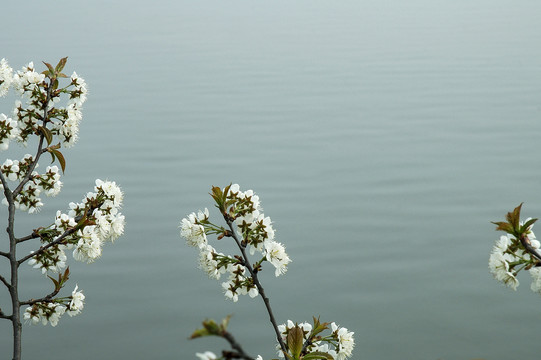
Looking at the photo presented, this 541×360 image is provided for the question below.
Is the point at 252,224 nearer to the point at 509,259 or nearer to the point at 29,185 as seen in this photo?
the point at 509,259

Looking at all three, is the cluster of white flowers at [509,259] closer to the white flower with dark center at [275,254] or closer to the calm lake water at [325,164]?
the white flower with dark center at [275,254]

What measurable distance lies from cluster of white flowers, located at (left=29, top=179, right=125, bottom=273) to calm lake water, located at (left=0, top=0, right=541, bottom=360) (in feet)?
5.12

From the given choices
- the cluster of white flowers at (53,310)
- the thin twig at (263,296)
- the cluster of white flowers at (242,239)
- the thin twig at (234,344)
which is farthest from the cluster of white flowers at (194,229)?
the thin twig at (234,344)

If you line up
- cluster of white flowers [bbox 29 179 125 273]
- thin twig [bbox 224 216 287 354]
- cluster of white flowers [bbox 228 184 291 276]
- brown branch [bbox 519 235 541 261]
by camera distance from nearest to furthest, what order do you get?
brown branch [bbox 519 235 541 261]
thin twig [bbox 224 216 287 354]
cluster of white flowers [bbox 228 184 291 276]
cluster of white flowers [bbox 29 179 125 273]

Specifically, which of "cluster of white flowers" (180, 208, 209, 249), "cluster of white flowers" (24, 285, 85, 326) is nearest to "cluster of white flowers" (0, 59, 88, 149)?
"cluster of white flowers" (24, 285, 85, 326)

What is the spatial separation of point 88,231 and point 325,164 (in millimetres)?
4087

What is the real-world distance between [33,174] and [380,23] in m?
10.7

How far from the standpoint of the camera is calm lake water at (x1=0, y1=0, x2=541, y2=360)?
12.7ft

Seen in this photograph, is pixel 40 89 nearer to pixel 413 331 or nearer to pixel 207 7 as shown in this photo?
pixel 413 331

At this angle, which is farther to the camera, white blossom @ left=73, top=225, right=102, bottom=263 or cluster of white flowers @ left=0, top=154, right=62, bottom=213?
cluster of white flowers @ left=0, top=154, right=62, bottom=213

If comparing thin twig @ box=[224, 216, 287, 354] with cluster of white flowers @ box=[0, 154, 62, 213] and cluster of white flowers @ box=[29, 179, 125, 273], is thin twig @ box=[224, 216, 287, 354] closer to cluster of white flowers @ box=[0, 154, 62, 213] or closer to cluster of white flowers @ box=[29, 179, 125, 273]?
cluster of white flowers @ box=[29, 179, 125, 273]

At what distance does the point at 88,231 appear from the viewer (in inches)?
76.7

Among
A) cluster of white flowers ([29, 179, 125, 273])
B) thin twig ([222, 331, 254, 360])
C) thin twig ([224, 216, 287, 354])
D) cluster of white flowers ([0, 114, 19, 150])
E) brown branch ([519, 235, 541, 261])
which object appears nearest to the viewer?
thin twig ([222, 331, 254, 360])

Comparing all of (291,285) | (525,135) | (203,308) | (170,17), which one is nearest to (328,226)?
(291,285)
